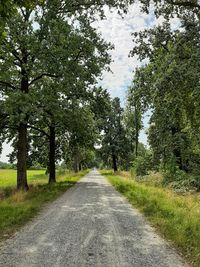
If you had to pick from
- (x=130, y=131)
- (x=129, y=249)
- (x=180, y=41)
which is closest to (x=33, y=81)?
(x=180, y=41)

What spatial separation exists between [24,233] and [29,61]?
14089 mm

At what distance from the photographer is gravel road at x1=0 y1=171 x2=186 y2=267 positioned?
6641 mm

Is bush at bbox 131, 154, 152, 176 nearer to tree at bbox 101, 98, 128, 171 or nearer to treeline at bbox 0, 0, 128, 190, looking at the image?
treeline at bbox 0, 0, 128, 190

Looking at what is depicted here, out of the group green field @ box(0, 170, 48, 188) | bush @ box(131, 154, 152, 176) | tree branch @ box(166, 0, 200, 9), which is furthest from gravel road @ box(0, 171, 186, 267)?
bush @ box(131, 154, 152, 176)

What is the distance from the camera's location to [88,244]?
26.2ft

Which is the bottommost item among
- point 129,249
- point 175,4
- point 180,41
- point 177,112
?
point 129,249

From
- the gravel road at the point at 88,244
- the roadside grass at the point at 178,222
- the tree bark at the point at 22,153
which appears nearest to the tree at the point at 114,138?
the tree bark at the point at 22,153

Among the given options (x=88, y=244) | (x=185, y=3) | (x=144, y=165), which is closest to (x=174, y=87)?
(x=185, y=3)

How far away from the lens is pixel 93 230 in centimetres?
967

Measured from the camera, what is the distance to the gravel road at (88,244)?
21.8 feet

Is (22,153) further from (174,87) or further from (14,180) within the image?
(14,180)

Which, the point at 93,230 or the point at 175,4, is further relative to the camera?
the point at 175,4

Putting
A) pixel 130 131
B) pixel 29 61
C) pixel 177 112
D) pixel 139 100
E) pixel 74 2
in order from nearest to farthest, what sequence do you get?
pixel 74 2 < pixel 177 112 < pixel 29 61 < pixel 139 100 < pixel 130 131

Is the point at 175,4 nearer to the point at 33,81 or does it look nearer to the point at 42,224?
the point at 42,224
